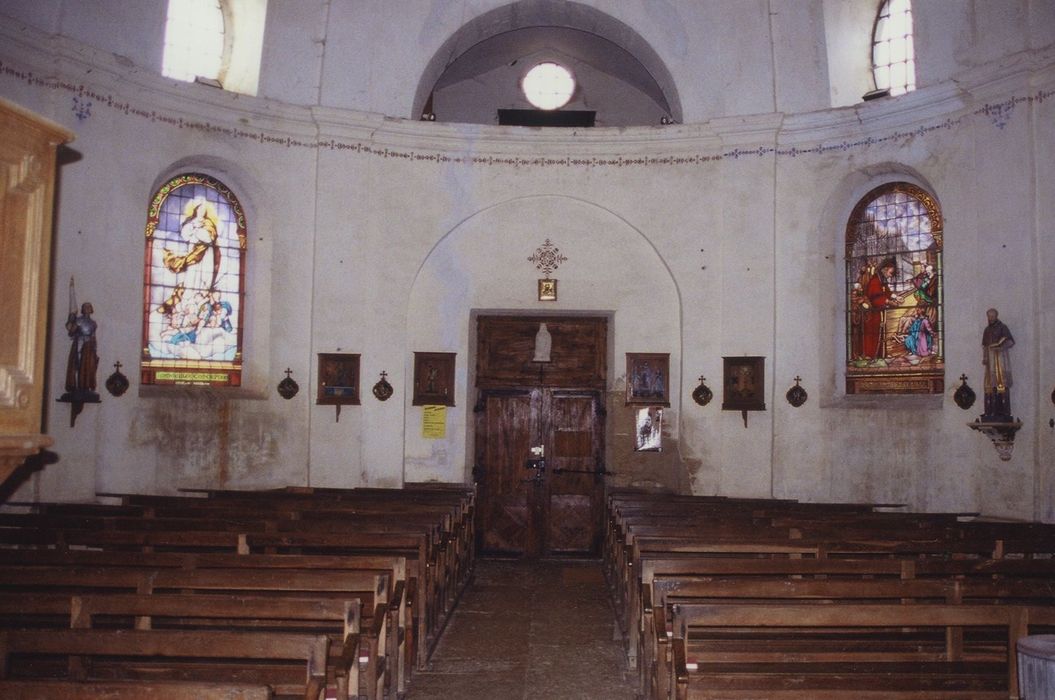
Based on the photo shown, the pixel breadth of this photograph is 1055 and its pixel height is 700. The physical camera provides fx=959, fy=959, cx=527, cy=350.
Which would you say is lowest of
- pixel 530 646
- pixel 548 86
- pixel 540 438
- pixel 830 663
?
pixel 530 646

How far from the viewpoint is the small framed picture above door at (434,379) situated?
1354cm

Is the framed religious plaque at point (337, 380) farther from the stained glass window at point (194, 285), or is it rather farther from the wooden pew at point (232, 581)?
the wooden pew at point (232, 581)

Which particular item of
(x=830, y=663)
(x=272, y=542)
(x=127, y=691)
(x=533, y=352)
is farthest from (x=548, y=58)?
(x=127, y=691)

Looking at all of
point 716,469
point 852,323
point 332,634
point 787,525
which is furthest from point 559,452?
point 332,634

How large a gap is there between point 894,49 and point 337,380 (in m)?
8.96

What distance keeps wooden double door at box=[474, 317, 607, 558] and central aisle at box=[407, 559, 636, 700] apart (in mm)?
1881

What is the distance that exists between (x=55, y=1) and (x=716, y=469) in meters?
10.0

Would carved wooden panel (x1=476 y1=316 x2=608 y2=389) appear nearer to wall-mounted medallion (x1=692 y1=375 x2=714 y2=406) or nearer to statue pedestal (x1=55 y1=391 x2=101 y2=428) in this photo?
wall-mounted medallion (x1=692 y1=375 x2=714 y2=406)

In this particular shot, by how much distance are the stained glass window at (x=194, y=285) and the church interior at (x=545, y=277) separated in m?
0.04

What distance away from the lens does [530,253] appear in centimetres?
1388

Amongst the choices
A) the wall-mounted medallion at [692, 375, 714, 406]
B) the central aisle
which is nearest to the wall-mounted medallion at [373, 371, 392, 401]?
the central aisle

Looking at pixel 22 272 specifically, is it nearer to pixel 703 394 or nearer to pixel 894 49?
pixel 703 394

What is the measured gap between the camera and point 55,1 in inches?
436

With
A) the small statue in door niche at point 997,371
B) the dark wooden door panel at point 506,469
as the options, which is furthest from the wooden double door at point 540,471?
the small statue in door niche at point 997,371
